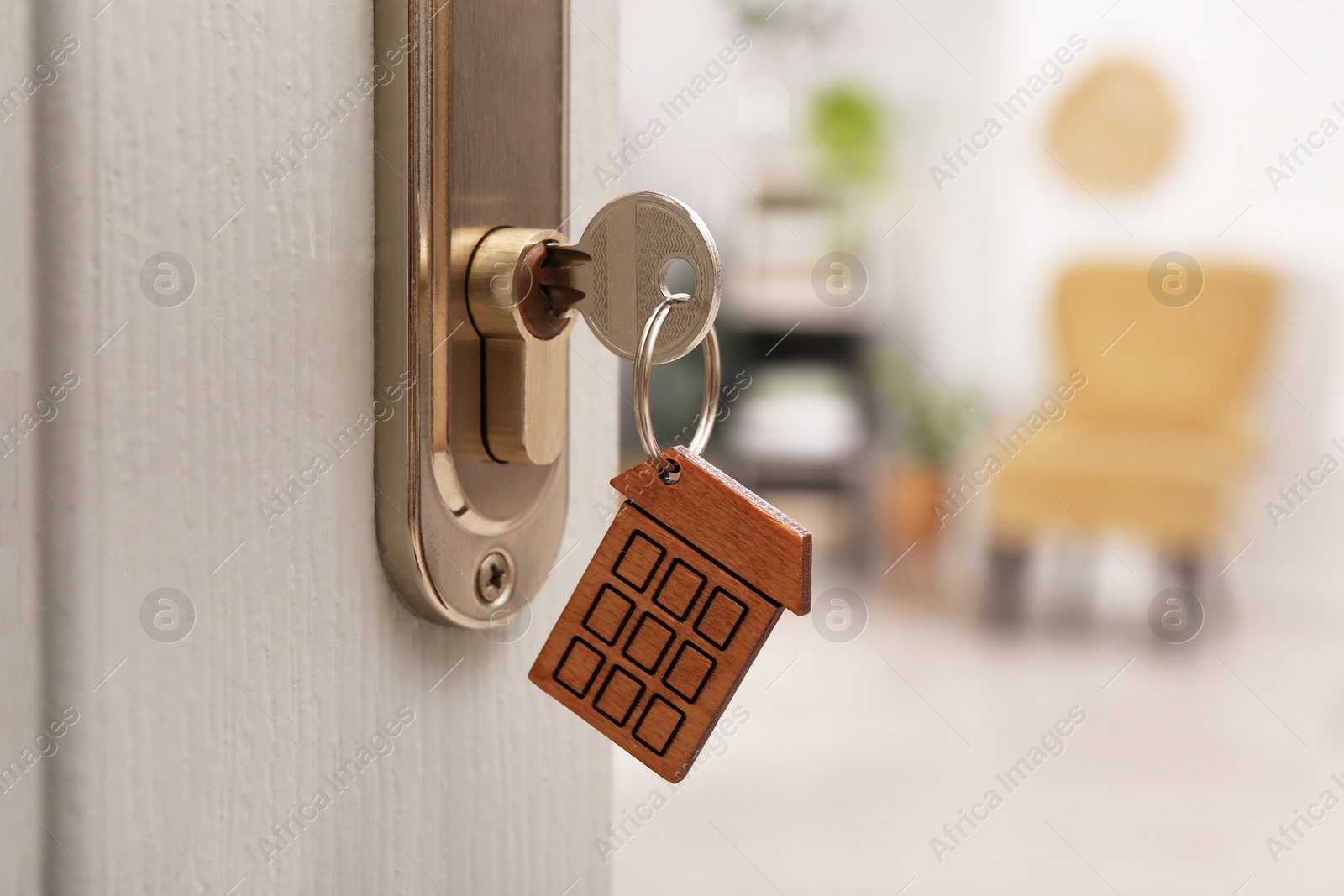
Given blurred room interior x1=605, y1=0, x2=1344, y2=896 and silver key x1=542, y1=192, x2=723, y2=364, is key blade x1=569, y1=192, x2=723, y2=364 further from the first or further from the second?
blurred room interior x1=605, y1=0, x2=1344, y2=896

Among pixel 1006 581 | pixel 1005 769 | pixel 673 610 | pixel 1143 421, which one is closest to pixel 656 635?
pixel 673 610

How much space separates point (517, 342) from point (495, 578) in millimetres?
64

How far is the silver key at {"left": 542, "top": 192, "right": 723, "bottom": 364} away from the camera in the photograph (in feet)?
0.77

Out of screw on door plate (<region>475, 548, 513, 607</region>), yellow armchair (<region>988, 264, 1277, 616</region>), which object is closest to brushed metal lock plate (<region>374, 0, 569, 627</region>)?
screw on door plate (<region>475, 548, 513, 607</region>)

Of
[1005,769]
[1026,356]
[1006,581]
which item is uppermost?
[1026,356]

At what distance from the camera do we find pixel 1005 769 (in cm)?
195

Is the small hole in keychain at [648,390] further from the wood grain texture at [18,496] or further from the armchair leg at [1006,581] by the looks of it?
the armchair leg at [1006,581]

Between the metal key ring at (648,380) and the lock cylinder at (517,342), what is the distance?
1.0 inches

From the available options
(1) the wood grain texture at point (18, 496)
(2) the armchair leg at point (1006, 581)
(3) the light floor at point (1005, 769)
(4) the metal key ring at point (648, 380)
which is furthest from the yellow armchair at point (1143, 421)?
(1) the wood grain texture at point (18, 496)

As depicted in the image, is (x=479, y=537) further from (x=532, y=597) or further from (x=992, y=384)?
(x=992, y=384)

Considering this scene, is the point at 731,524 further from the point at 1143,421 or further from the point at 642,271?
the point at 1143,421

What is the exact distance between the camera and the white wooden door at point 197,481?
7.2 inches

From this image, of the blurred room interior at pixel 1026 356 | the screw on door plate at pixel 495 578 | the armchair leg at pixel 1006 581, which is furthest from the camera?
the armchair leg at pixel 1006 581

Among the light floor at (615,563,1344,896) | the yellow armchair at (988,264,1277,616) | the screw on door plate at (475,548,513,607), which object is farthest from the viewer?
the yellow armchair at (988,264,1277,616)
